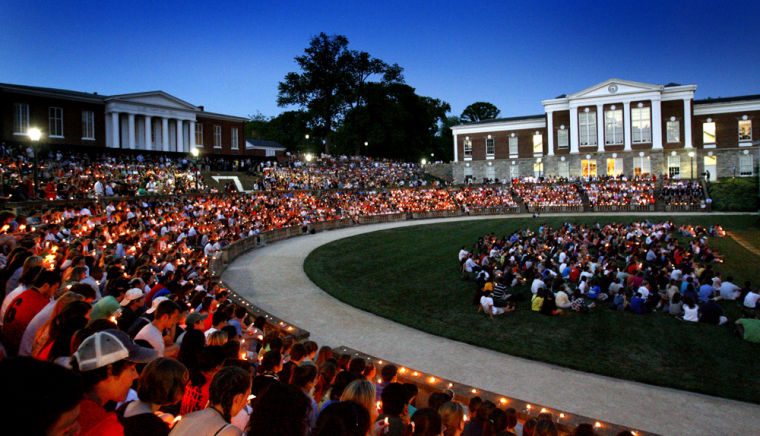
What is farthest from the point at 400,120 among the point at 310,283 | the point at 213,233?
the point at 310,283

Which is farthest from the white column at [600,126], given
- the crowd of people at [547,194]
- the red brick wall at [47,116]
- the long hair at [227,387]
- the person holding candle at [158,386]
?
the person holding candle at [158,386]

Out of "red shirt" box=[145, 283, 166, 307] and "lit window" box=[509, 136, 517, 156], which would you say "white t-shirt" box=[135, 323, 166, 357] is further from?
"lit window" box=[509, 136, 517, 156]

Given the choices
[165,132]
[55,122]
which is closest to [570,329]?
[55,122]

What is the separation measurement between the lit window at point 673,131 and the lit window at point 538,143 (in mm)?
15689

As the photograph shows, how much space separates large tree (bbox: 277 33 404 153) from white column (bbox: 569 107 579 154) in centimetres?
3283

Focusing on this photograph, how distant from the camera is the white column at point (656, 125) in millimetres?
60250

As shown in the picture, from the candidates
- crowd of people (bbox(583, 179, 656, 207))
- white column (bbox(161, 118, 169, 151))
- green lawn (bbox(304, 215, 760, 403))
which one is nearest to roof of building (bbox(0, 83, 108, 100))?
white column (bbox(161, 118, 169, 151))

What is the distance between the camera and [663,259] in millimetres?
20406

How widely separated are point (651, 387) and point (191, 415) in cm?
1005

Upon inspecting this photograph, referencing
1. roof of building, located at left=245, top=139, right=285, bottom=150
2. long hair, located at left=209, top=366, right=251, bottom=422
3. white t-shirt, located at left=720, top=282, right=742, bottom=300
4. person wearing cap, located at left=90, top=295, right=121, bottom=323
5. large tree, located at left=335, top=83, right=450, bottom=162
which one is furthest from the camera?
roof of building, located at left=245, top=139, right=285, bottom=150

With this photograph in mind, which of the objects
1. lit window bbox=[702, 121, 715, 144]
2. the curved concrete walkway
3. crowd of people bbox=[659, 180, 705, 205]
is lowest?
the curved concrete walkway

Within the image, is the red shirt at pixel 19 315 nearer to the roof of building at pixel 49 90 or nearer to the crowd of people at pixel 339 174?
the crowd of people at pixel 339 174

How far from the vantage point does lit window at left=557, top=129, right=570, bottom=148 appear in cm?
6569

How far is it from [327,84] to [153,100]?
1303 inches
